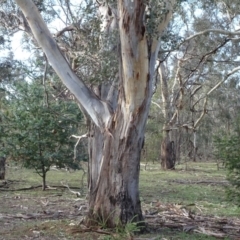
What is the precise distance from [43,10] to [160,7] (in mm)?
6372

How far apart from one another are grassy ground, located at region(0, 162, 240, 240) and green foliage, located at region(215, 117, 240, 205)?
1.02 m

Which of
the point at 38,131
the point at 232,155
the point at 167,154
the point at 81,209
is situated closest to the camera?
the point at 232,155

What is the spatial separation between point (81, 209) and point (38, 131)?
217 inches

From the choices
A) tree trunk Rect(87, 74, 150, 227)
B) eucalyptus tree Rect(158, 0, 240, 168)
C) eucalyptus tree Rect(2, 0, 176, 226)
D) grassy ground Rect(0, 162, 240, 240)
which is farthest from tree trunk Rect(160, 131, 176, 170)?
tree trunk Rect(87, 74, 150, 227)

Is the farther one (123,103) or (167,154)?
(167,154)

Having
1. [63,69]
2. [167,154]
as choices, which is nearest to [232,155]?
[63,69]

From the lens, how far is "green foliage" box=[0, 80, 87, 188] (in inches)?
658

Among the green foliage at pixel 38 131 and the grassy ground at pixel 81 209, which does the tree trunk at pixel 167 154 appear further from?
the green foliage at pixel 38 131

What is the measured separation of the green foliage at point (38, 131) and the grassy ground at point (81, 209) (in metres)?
1.06

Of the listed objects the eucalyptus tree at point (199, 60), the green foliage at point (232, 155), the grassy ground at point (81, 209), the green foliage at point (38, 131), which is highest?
the eucalyptus tree at point (199, 60)

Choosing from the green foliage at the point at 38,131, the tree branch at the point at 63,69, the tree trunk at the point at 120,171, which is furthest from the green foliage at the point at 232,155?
the green foliage at the point at 38,131

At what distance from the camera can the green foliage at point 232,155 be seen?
31.5ft

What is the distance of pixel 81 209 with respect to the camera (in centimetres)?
1176

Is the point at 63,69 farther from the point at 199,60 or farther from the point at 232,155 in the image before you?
the point at 199,60
